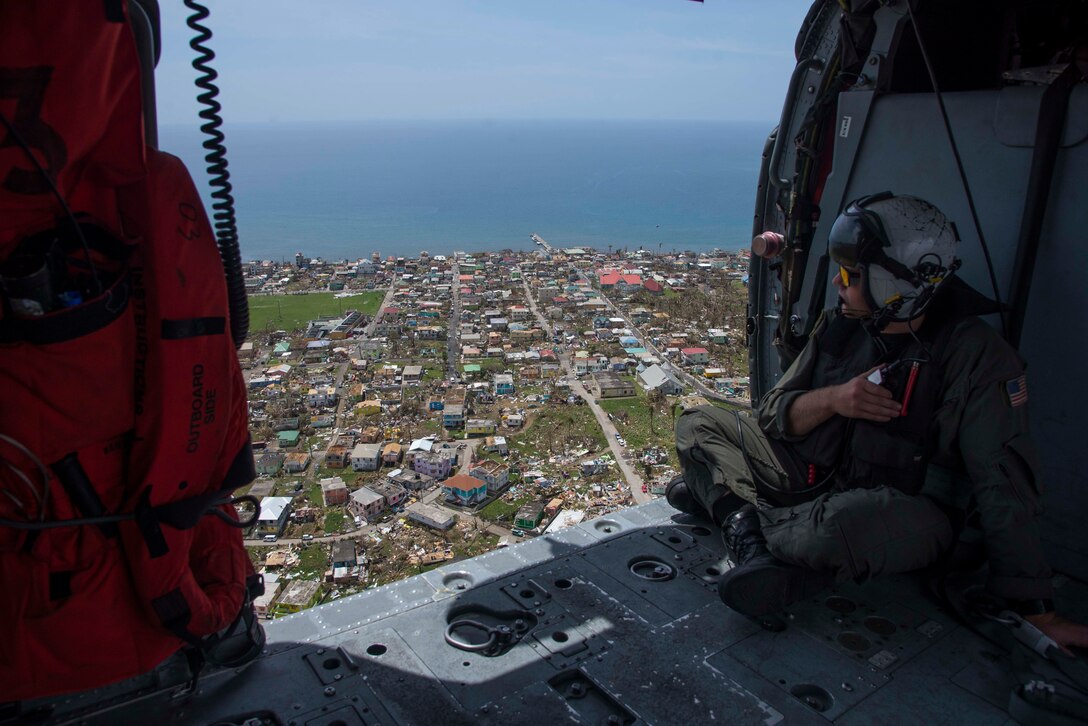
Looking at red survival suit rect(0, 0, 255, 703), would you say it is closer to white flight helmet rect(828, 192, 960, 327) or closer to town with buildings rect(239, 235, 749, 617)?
white flight helmet rect(828, 192, 960, 327)

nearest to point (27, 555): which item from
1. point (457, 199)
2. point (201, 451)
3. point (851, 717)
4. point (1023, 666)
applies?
point (201, 451)

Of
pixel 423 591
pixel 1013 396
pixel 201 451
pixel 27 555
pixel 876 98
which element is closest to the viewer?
pixel 27 555

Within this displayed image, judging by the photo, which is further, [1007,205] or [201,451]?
[1007,205]

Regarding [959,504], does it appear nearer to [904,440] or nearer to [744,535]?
[904,440]

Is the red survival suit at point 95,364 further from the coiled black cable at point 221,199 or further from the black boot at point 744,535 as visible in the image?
the black boot at point 744,535

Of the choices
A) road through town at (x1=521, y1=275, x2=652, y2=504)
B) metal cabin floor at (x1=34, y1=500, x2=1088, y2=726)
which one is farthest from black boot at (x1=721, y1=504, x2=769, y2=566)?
road through town at (x1=521, y1=275, x2=652, y2=504)

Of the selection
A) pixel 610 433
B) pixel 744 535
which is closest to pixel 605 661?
pixel 744 535

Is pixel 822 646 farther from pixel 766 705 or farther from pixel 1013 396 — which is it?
pixel 1013 396
